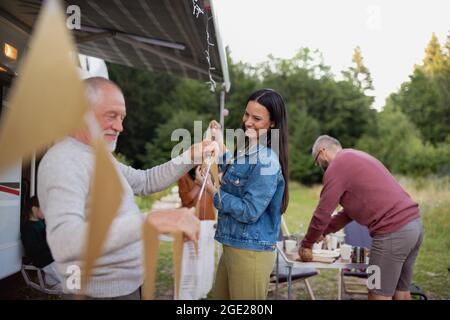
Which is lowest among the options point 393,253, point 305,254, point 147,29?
point 305,254

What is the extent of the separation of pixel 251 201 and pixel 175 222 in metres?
0.64

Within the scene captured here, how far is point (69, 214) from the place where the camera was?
118 cm

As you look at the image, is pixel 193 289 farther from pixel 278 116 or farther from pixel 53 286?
pixel 53 286

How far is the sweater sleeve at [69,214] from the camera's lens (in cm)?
117

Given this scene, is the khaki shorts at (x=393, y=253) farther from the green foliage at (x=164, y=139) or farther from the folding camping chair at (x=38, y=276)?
the green foliage at (x=164, y=139)

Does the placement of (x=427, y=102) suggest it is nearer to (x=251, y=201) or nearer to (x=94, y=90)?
(x=251, y=201)

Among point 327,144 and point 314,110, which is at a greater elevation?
point 314,110

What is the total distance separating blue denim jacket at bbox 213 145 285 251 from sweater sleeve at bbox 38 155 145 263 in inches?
27.9

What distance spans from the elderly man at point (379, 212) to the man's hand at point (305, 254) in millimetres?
207

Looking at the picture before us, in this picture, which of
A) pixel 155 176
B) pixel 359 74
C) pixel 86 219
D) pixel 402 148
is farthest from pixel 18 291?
pixel 359 74

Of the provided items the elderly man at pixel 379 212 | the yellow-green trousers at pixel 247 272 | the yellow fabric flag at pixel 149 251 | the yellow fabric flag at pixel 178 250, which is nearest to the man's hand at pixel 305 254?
the elderly man at pixel 379 212

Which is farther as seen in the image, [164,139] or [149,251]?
[164,139]

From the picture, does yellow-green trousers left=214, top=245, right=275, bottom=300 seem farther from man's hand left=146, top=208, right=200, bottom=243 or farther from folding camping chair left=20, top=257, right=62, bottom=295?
folding camping chair left=20, top=257, right=62, bottom=295

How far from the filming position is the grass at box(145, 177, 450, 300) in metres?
4.78
